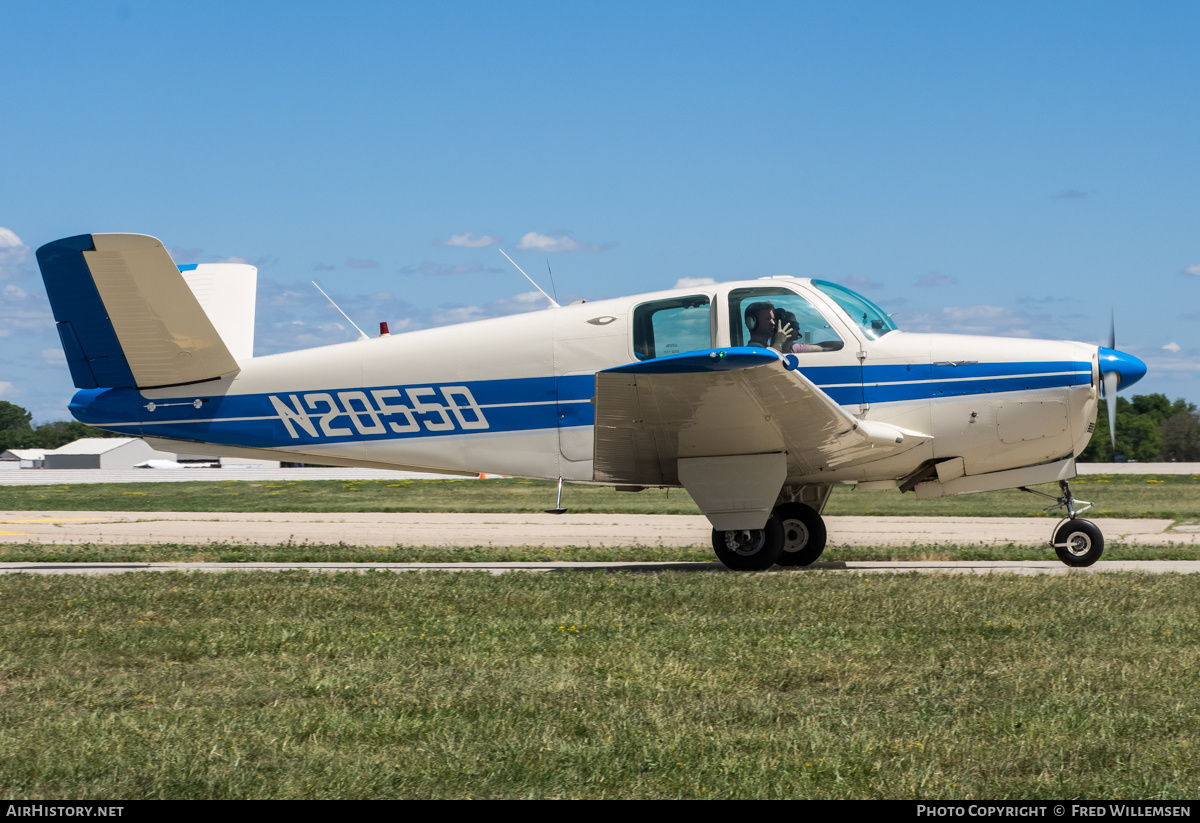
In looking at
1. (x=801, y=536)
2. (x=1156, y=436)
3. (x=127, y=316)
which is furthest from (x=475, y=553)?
(x=1156, y=436)

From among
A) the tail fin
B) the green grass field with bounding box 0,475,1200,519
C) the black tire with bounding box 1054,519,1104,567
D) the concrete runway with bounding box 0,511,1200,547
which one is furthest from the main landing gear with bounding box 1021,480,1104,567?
the green grass field with bounding box 0,475,1200,519

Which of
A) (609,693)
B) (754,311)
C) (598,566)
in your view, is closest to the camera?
(609,693)

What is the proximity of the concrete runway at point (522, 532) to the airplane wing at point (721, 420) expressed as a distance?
1.44m

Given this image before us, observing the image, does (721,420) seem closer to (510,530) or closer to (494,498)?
(510,530)

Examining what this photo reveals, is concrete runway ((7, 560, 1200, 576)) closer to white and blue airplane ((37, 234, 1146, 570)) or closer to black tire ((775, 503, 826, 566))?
black tire ((775, 503, 826, 566))

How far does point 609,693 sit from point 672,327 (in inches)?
230

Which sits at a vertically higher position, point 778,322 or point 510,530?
point 778,322

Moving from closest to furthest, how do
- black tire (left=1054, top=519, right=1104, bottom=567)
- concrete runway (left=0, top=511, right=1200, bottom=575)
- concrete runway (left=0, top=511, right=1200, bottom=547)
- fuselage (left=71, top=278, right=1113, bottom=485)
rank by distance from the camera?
fuselage (left=71, top=278, right=1113, bottom=485) → black tire (left=1054, top=519, right=1104, bottom=567) → concrete runway (left=0, top=511, right=1200, bottom=575) → concrete runway (left=0, top=511, right=1200, bottom=547)

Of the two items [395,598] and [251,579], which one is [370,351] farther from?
[395,598]

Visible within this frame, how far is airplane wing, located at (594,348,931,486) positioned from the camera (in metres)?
8.99

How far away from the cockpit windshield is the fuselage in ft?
0.05

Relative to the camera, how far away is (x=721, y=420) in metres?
9.80

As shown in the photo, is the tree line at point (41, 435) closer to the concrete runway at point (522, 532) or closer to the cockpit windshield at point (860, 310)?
the concrete runway at point (522, 532)

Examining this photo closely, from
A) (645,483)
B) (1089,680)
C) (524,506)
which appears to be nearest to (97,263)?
(645,483)
